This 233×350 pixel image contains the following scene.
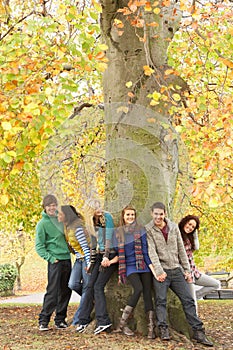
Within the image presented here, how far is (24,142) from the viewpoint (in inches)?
249

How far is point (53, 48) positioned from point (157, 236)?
268 cm

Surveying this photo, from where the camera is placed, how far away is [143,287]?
671cm

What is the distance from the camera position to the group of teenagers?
21.7 ft

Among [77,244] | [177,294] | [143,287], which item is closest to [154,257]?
[143,287]

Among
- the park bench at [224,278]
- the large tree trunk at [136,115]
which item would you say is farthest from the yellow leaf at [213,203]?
the park bench at [224,278]

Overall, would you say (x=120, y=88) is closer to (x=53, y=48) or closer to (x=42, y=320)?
(x=53, y=48)

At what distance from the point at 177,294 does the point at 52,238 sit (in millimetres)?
1921

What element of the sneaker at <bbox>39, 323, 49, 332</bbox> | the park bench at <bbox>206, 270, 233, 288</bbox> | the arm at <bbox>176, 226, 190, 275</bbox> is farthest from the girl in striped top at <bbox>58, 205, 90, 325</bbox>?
the park bench at <bbox>206, 270, 233, 288</bbox>

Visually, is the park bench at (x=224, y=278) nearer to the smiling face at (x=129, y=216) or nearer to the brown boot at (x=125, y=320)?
the brown boot at (x=125, y=320)

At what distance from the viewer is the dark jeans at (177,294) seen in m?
6.52

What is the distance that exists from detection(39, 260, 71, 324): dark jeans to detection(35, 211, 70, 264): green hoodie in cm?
13

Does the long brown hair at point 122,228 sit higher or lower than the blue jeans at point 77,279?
higher

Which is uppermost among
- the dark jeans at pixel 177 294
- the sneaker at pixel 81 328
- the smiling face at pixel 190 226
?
the smiling face at pixel 190 226

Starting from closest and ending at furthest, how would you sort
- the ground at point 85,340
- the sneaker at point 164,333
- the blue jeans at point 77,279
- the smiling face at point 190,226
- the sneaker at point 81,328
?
the ground at point 85,340, the sneaker at point 164,333, the sneaker at point 81,328, the smiling face at point 190,226, the blue jeans at point 77,279
